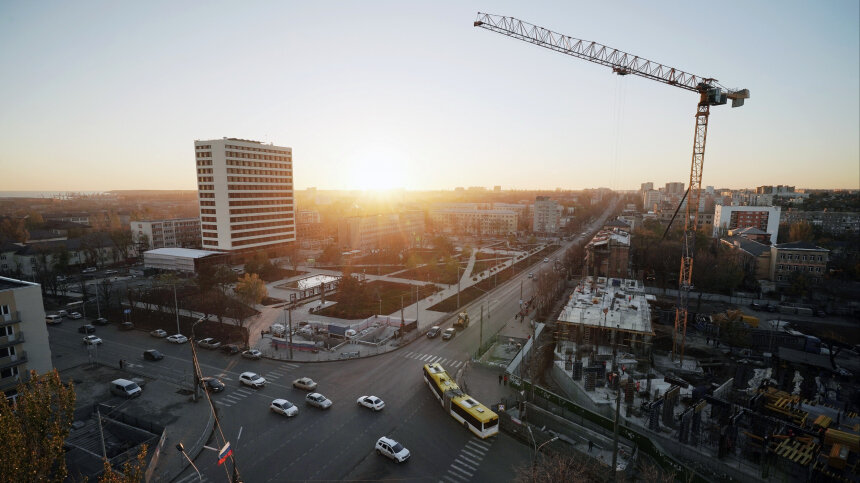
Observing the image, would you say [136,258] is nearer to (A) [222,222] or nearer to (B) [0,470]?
(A) [222,222]

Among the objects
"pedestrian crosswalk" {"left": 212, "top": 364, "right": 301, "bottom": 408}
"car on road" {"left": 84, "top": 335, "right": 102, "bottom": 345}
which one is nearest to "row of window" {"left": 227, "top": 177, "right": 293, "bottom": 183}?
"car on road" {"left": 84, "top": 335, "right": 102, "bottom": 345}

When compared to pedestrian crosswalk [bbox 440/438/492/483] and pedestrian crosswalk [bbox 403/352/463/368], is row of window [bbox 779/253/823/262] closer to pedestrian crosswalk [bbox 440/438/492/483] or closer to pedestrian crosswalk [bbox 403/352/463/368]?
pedestrian crosswalk [bbox 403/352/463/368]

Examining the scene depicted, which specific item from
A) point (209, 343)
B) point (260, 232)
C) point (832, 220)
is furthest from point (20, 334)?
point (832, 220)

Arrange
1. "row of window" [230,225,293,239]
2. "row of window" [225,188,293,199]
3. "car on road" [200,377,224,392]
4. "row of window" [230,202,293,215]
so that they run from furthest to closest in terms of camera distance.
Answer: "row of window" [230,225,293,239] < "row of window" [230,202,293,215] < "row of window" [225,188,293,199] < "car on road" [200,377,224,392]

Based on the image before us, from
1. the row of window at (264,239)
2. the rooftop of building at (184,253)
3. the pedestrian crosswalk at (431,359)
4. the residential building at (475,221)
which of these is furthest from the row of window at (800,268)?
the rooftop of building at (184,253)

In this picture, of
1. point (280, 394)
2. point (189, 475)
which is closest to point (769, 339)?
point (280, 394)

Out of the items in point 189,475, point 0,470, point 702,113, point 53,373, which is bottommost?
point 189,475

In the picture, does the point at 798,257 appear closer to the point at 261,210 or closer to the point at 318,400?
the point at 318,400
